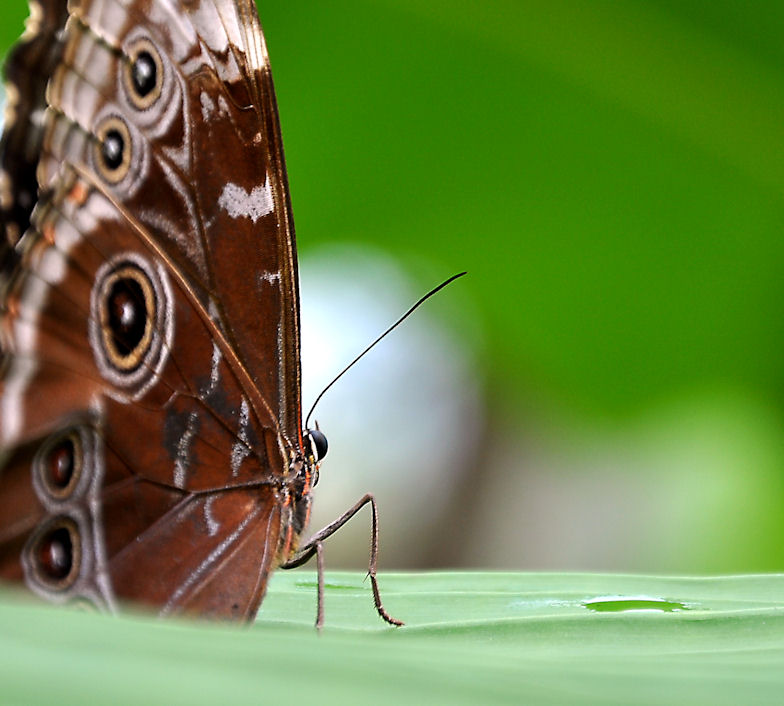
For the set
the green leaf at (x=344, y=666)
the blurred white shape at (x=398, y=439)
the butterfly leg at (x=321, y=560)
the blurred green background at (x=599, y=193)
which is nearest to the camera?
the green leaf at (x=344, y=666)

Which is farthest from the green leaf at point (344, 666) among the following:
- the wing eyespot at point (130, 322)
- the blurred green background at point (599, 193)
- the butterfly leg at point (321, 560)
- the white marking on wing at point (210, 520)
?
the blurred green background at point (599, 193)

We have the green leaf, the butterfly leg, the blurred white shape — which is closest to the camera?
the green leaf

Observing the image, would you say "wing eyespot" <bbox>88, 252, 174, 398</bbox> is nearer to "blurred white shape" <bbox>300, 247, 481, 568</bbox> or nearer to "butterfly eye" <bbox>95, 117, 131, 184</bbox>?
"butterfly eye" <bbox>95, 117, 131, 184</bbox>

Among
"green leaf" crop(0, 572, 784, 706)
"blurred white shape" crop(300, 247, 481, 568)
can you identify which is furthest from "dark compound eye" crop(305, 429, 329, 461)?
"blurred white shape" crop(300, 247, 481, 568)

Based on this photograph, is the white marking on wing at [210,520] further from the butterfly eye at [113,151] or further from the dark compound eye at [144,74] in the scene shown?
the dark compound eye at [144,74]

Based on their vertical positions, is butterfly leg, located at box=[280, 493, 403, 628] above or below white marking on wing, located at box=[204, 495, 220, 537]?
below

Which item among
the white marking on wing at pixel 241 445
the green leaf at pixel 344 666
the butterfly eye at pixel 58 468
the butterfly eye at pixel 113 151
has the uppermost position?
the butterfly eye at pixel 113 151

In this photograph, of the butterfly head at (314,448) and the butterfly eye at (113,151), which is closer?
the butterfly eye at (113,151)

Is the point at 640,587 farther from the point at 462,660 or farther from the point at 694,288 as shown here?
the point at 694,288
